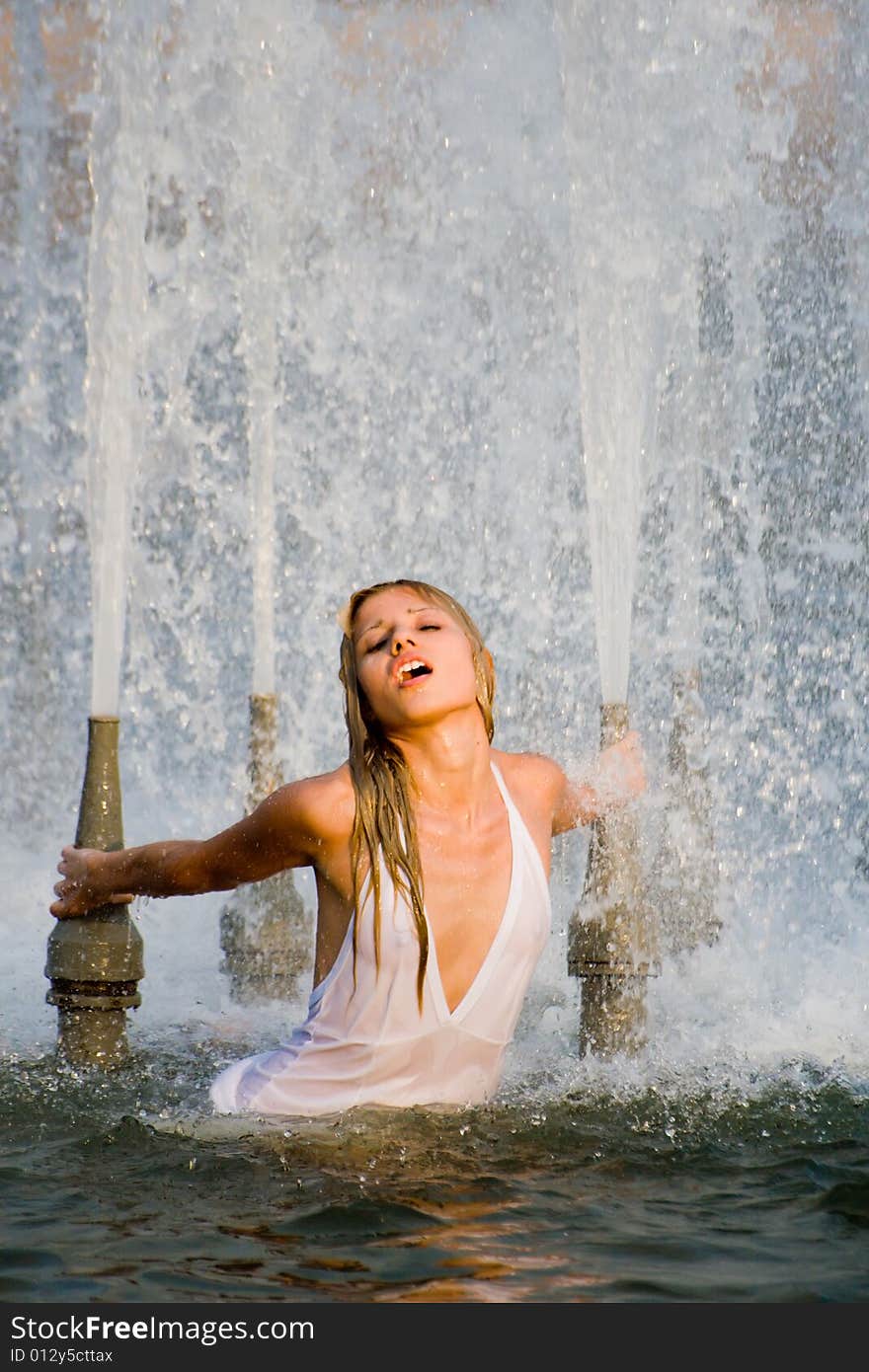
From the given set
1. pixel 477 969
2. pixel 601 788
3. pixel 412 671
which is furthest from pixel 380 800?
pixel 601 788

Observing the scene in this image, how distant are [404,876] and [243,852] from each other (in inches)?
15.8

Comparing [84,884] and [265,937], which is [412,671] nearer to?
[84,884]

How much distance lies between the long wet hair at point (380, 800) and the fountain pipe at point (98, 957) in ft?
3.56

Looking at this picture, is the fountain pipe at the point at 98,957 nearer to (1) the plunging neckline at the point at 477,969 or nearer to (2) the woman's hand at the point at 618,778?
(1) the plunging neckline at the point at 477,969

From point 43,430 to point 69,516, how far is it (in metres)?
0.91

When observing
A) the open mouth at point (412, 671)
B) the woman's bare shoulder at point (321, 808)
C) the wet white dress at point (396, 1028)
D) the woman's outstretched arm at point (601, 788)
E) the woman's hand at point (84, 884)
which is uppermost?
the open mouth at point (412, 671)

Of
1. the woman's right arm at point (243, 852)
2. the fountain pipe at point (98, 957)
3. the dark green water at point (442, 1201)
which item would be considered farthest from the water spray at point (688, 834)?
the woman's right arm at point (243, 852)

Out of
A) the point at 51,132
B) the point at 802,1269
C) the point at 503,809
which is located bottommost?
the point at 802,1269

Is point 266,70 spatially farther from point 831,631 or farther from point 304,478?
point 831,631

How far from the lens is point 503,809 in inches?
158

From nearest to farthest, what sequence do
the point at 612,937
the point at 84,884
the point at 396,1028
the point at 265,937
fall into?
the point at 396,1028
the point at 84,884
the point at 612,937
the point at 265,937

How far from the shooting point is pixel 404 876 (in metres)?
3.77

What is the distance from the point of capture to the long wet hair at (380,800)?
3.73m
